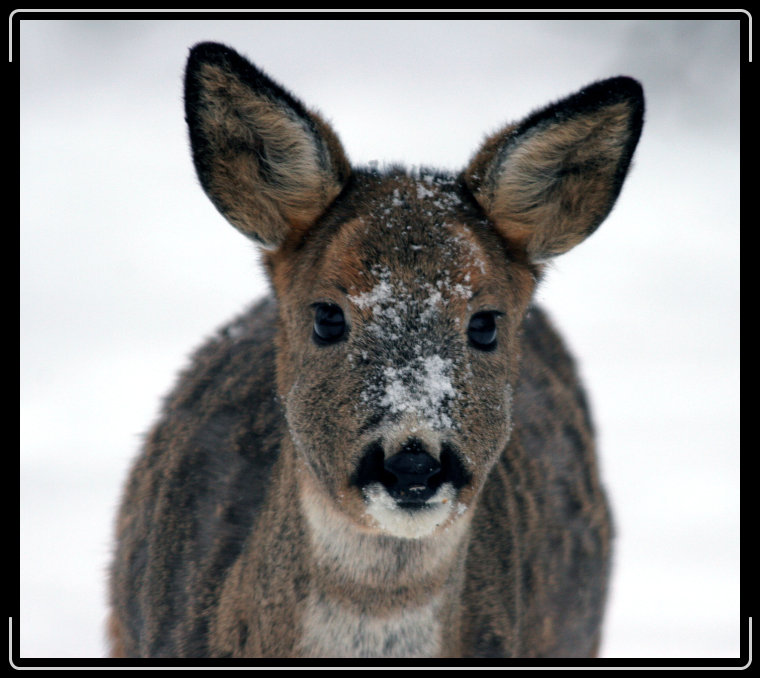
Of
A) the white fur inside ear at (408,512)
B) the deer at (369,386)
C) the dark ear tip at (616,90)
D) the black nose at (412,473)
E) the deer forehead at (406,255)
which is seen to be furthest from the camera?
the dark ear tip at (616,90)

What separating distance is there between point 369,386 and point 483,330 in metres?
0.56

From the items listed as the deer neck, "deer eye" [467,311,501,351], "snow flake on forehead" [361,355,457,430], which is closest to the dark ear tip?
"deer eye" [467,311,501,351]

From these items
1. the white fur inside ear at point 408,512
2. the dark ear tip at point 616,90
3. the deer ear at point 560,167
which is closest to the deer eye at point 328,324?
the white fur inside ear at point 408,512

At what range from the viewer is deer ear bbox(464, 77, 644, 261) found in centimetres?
400

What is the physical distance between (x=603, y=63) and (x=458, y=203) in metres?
5.75

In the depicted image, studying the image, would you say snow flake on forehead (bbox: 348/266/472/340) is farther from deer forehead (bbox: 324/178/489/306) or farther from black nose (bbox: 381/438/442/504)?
black nose (bbox: 381/438/442/504)

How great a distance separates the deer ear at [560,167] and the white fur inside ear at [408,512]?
1263 mm

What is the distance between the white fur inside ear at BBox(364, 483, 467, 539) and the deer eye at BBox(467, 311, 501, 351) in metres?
0.63

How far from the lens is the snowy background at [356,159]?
26.2 feet

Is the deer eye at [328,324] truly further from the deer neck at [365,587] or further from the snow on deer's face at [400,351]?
the deer neck at [365,587]

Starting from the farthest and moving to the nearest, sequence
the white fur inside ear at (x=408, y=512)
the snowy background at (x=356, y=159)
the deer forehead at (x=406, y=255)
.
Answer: the snowy background at (x=356, y=159) → the deer forehead at (x=406, y=255) → the white fur inside ear at (x=408, y=512)

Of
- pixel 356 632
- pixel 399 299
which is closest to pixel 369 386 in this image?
pixel 399 299
